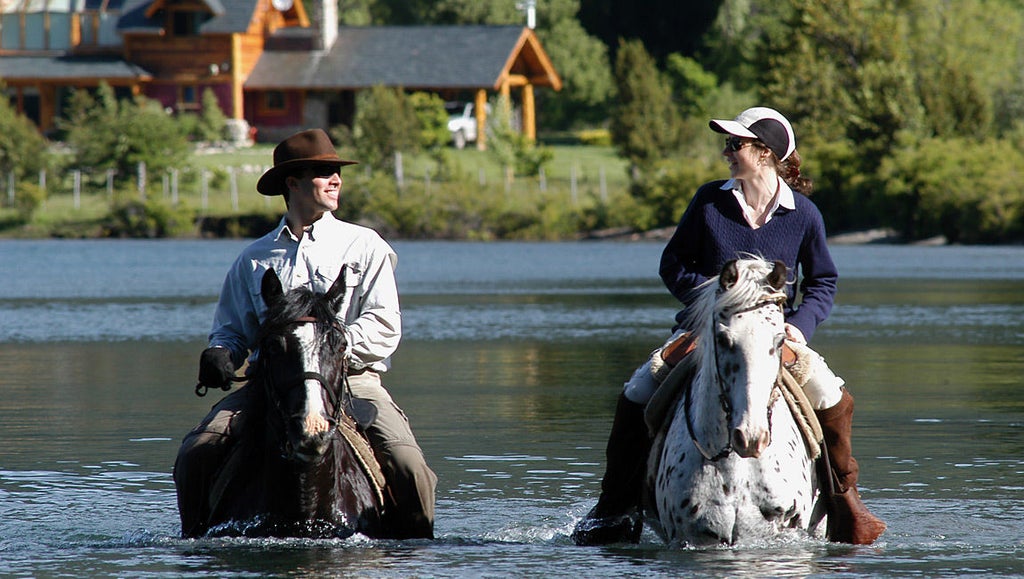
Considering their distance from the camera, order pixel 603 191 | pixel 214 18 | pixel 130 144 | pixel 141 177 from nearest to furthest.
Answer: pixel 603 191 < pixel 141 177 < pixel 130 144 < pixel 214 18

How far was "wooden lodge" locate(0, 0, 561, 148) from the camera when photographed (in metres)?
75.4

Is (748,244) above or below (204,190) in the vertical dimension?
above

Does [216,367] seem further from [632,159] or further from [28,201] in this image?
[632,159]

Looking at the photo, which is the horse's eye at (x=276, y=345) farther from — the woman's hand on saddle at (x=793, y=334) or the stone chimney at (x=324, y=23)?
the stone chimney at (x=324, y=23)

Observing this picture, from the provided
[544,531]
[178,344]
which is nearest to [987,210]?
[178,344]

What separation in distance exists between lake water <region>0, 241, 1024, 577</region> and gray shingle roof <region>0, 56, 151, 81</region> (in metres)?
43.7

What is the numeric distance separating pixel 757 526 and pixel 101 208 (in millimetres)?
57731

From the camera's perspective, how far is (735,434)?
7.05 meters

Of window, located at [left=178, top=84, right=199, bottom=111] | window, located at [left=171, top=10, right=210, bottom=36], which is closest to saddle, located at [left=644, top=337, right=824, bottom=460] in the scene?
window, located at [left=178, top=84, right=199, bottom=111]

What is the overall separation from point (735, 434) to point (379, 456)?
72.1 inches

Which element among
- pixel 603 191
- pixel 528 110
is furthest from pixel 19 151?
pixel 528 110

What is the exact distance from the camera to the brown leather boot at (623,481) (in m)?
A: 8.30

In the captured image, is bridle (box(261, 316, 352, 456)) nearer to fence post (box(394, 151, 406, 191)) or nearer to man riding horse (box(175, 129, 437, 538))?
man riding horse (box(175, 129, 437, 538))

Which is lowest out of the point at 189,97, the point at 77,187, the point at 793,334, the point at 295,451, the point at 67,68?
the point at 77,187
